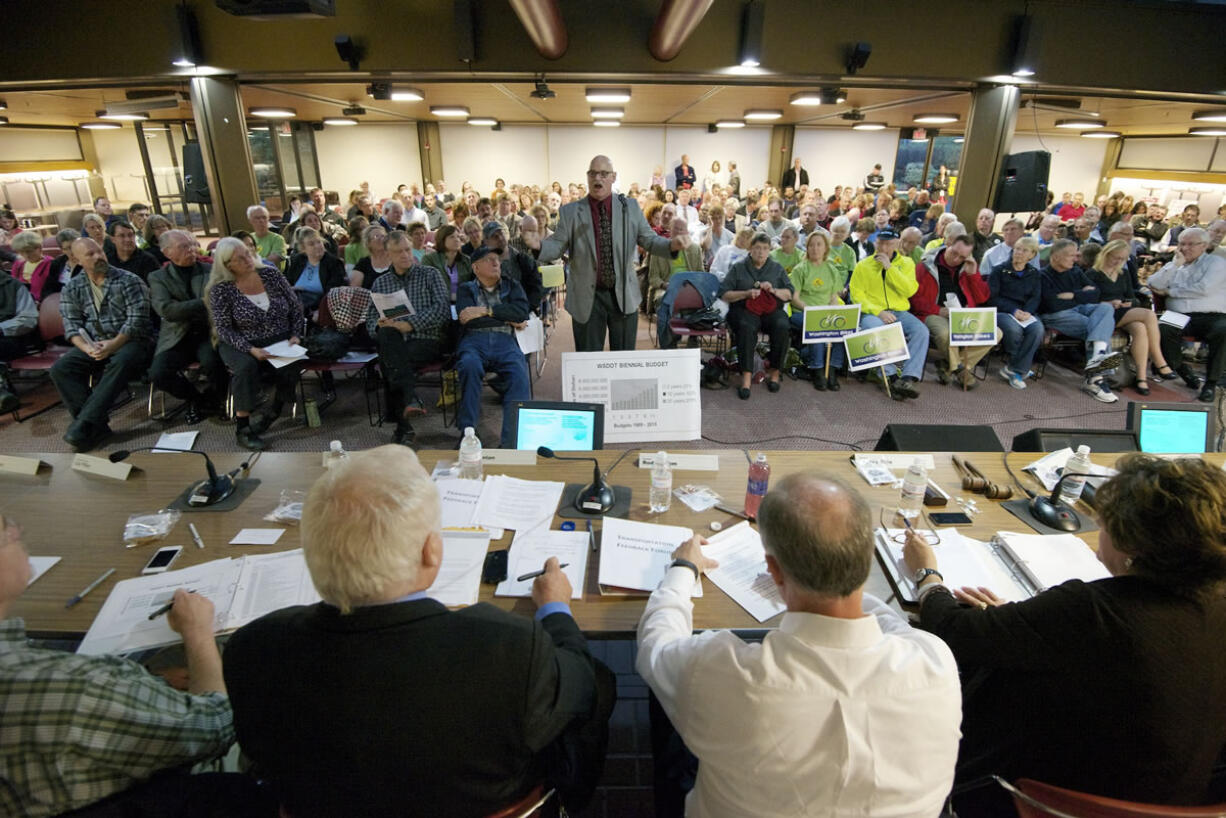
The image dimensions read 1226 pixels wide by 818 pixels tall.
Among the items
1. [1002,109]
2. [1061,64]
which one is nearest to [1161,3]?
[1061,64]

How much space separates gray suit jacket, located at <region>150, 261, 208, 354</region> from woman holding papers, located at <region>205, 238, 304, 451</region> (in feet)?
0.76

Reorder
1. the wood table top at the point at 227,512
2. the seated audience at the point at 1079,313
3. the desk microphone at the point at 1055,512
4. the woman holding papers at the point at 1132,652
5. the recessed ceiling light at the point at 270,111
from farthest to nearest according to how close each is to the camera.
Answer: the recessed ceiling light at the point at 270,111, the seated audience at the point at 1079,313, the desk microphone at the point at 1055,512, the wood table top at the point at 227,512, the woman holding papers at the point at 1132,652

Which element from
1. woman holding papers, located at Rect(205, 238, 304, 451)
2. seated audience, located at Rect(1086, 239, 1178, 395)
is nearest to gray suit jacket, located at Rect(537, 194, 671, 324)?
woman holding papers, located at Rect(205, 238, 304, 451)

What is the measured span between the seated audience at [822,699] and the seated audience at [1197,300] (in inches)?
240

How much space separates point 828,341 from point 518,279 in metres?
2.69

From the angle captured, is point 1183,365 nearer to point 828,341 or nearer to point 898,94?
point 828,341

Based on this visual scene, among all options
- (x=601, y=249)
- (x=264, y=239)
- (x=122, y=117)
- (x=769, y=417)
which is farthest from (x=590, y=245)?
(x=122, y=117)

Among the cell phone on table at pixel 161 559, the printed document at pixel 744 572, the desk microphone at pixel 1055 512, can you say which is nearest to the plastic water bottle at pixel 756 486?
the printed document at pixel 744 572

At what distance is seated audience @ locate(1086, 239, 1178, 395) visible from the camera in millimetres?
5418

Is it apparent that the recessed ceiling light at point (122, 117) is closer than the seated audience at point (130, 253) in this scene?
No

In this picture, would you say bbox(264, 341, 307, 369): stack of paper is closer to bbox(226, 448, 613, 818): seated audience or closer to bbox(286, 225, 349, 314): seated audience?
bbox(286, 225, 349, 314): seated audience

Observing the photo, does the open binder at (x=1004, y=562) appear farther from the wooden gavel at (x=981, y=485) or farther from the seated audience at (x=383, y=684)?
the seated audience at (x=383, y=684)

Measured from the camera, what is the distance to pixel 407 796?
98cm

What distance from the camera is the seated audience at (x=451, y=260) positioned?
16.2ft
